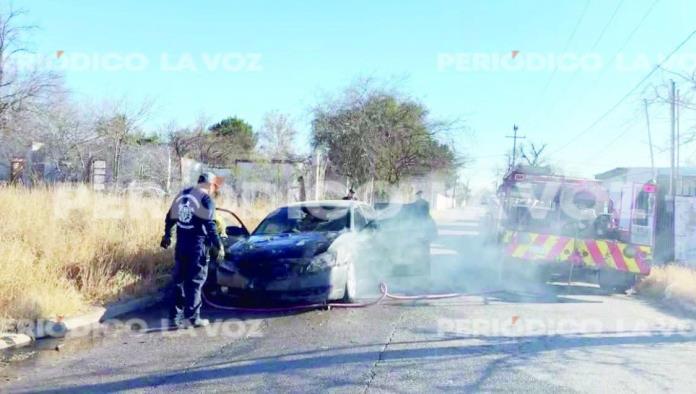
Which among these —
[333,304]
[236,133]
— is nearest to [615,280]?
[333,304]

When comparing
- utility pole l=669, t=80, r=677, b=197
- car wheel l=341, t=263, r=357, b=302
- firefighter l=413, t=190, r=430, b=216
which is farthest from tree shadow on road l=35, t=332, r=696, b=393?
utility pole l=669, t=80, r=677, b=197

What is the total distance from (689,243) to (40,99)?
2353 centimetres

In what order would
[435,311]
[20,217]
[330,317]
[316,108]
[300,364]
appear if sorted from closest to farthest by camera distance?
[300,364], [330,317], [435,311], [20,217], [316,108]

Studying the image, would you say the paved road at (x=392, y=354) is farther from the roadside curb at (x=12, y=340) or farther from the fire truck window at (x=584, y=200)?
the fire truck window at (x=584, y=200)

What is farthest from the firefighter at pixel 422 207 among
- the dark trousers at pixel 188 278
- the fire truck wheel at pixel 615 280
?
the dark trousers at pixel 188 278

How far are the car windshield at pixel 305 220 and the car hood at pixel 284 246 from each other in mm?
405

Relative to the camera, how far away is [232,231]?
8.30 meters

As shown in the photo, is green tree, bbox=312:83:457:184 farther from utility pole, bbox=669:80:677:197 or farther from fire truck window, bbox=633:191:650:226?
fire truck window, bbox=633:191:650:226

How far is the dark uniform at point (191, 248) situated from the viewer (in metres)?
6.30

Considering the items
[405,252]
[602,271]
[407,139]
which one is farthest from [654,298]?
[407,139]

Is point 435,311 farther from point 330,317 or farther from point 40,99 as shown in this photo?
point 40,99

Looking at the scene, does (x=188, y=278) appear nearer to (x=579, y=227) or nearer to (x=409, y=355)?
(x=409, y=355)

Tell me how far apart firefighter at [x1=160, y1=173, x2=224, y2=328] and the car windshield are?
2012 millimetres

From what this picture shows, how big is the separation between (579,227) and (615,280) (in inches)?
42.2
